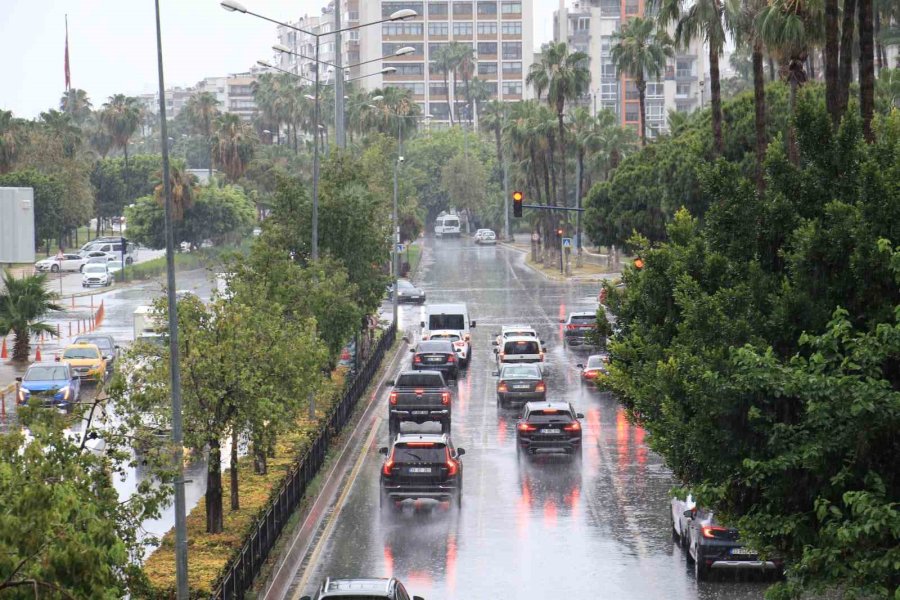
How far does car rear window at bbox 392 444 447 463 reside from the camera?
27.8m

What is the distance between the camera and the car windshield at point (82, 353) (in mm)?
47000

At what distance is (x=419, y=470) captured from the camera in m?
27.7

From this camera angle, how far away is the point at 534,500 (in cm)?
2903

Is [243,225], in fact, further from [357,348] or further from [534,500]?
[534,500]

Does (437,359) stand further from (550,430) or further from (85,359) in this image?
(550,430)

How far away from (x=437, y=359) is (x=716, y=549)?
88.1 feet

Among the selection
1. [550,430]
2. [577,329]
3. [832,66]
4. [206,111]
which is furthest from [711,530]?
[206,111]

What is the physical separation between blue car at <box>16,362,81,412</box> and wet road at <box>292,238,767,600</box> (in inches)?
364

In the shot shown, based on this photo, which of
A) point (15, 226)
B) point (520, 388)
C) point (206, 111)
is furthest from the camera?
point (206, 111)

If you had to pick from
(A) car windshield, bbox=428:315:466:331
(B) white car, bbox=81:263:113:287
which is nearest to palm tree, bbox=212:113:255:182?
(B) white car, bbox=81:263:113:287

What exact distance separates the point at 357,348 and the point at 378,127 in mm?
71284

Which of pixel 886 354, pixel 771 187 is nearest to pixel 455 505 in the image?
pixel 771 187

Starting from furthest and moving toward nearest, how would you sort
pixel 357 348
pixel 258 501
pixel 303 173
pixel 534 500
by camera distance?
pixel 303 173 < pixel 357 348 < pixel 534 500 < pixel 258 501

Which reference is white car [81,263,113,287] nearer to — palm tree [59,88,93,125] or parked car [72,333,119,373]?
parked car [72,333,119,373]
